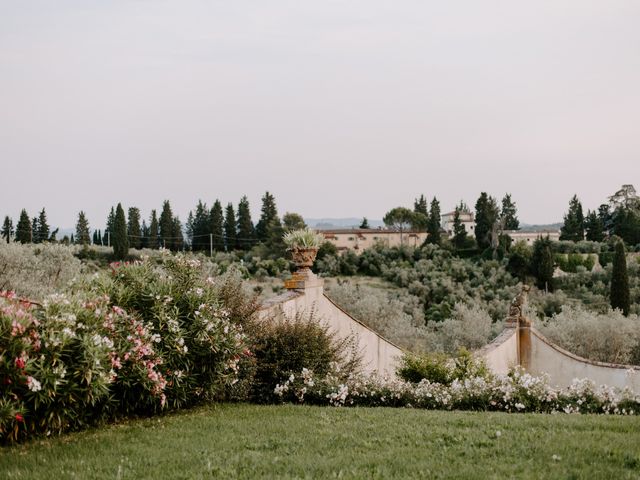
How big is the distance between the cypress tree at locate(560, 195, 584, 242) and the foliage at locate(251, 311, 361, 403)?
58.4m

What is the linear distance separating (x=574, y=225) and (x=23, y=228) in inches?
2026

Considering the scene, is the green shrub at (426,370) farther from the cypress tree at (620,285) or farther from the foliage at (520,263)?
the foliage at (520,263)

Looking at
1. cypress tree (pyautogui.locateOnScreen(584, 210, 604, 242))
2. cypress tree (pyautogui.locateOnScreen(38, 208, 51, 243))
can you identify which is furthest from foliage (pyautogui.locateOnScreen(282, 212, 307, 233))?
cypress tree (pyautogui.locateOnScreen(584, 210, 604, 242))

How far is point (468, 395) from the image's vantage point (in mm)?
7059

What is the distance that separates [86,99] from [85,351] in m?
12.2

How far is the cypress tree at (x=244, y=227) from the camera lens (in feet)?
213

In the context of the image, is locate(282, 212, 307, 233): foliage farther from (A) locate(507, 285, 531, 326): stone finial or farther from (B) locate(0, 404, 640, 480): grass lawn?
(B) locate(0, 404, 640, 480): grass lawn

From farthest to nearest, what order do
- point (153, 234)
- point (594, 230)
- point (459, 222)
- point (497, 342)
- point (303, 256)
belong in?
point (459, 222) < point (153, 234) < point (594, 230) < point (497, 342) < point (303, 256)

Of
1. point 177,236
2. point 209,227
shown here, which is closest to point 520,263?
point 209,227

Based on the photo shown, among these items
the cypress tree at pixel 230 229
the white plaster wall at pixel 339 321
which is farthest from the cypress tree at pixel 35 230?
the white plaster wall at pixel 339 321

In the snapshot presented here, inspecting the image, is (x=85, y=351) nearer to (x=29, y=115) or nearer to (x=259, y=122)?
(x=29, y=115)

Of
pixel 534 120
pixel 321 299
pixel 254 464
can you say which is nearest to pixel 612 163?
pixel 534 120

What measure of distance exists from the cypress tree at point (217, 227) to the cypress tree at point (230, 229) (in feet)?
2.16

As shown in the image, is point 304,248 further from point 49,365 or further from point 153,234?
point 153,234
